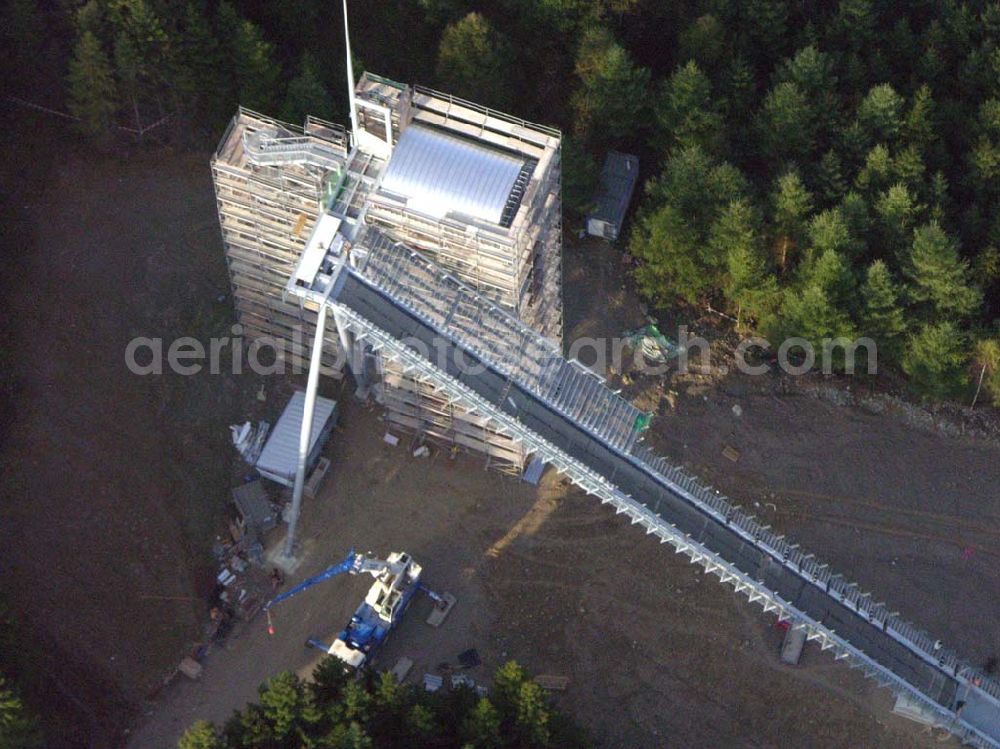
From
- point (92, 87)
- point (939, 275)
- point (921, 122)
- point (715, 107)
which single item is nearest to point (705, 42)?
point (715, 107)

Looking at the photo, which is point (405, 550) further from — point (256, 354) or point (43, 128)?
point (43, 128)

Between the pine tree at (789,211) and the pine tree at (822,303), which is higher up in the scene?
the pine tree at (789,211)

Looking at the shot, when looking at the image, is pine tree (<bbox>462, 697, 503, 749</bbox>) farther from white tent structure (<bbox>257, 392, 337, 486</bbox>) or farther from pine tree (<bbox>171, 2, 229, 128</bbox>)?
pine tree (<bbox>171, 2, 229, 128</bbox>)

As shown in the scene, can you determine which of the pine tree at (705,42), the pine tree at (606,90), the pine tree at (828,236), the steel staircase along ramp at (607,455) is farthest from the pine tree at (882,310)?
the pine tree at (606,90)

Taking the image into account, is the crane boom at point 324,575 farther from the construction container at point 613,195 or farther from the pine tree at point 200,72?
the pine tree at point 200,72

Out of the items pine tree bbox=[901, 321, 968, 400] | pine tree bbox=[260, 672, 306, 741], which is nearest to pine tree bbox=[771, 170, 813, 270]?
pine tree bbox=[901, 321, 968, 400]

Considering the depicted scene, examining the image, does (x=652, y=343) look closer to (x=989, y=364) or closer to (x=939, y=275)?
(x=939, y=275)

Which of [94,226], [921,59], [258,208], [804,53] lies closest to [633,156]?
[804,53]
